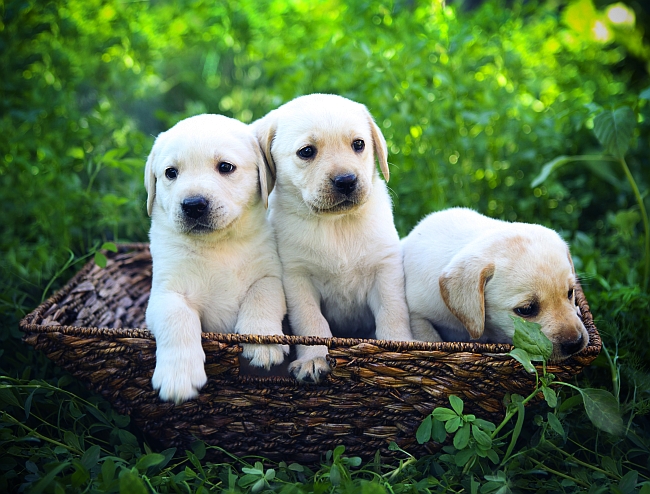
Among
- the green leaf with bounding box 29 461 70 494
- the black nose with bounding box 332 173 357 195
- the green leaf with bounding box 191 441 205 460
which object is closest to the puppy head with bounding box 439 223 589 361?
the black nose with bounding box 332 173 357 195

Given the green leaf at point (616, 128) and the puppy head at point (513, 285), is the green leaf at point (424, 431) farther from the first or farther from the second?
the green leaf at point (616, 128)

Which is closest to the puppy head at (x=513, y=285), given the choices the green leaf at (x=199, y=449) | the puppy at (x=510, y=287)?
the puppy at (x=510, y=287)

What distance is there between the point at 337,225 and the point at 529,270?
0.92m

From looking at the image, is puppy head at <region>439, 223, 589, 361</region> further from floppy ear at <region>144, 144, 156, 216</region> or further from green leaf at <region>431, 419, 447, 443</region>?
floppy ear at <region>144, 144, 156, 216</region>

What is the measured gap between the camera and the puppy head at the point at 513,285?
2.51 m

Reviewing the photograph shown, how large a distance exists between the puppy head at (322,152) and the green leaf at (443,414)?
0.99 m

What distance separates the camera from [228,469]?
2.38m

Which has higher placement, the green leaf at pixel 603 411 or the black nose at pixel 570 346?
the black nose at pixel 570 346

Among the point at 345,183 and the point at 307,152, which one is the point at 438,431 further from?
the point at 307,152

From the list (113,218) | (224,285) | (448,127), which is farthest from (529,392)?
(113,218)

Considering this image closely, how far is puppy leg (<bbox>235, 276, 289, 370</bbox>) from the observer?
2486 millimetres

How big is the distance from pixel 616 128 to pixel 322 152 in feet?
4.74

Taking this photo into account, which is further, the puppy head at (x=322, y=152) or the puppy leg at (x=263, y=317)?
the puppy head at (x=322, y=152)

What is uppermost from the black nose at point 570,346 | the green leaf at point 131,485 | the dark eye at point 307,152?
the dark eye at point 307,152
